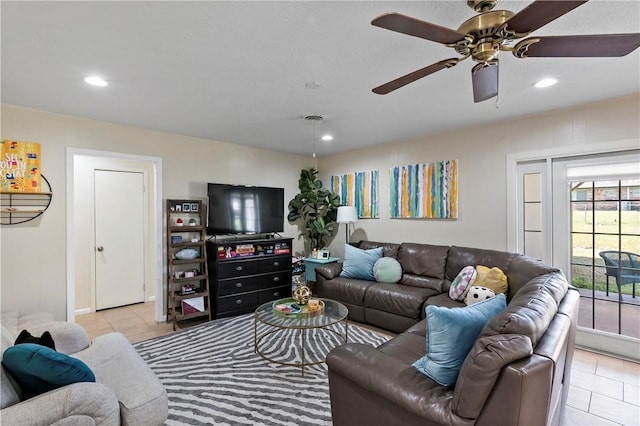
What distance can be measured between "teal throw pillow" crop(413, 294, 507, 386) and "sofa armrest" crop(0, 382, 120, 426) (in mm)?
1518

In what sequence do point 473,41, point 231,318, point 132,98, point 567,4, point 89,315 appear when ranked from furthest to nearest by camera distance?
1. point 89,315
2. point 231,318
3. point 132,98
4. point 473,41
5. point 567,4

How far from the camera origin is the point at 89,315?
4.29 meters

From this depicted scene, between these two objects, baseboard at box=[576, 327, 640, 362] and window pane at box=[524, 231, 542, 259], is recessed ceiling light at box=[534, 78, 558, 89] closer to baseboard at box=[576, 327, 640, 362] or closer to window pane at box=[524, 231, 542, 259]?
window pane at box=[524, 231, 542, 259]

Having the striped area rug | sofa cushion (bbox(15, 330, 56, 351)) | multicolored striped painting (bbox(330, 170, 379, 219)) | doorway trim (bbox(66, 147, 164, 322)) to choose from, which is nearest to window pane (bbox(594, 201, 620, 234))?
the striped area rug

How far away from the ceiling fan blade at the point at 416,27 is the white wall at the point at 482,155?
2585 millimetres

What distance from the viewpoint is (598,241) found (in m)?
3.11

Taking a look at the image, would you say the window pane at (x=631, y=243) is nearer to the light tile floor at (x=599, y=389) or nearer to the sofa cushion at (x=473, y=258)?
the sofa cushion at (x=473, y=258)

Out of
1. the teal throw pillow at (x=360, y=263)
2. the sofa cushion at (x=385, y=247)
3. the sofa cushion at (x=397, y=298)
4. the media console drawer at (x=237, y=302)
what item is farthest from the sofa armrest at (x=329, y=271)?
the media console drawer at (x=237, y=302)

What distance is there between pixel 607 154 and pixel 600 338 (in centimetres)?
181

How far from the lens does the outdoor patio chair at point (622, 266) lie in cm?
295

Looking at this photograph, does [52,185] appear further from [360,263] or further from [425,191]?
[425,191]

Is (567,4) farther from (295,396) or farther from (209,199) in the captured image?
(209,199)

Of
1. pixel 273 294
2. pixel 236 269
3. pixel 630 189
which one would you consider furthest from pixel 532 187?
pixel 236 269

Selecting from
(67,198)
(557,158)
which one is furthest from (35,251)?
(557,158)
